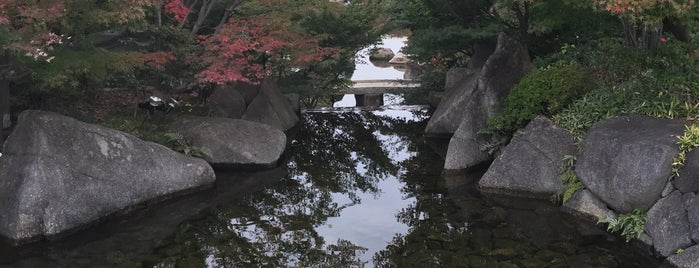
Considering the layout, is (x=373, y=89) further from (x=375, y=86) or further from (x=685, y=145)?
(x=685, y=145)

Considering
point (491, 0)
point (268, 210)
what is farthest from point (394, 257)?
point (491, 0)

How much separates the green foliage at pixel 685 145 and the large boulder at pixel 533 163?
7.95 ft

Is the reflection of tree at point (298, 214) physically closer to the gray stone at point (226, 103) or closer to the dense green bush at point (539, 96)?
the gray stone at point (226, 103)

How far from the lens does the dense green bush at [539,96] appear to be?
44.5ft

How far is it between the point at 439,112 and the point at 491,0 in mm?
4105

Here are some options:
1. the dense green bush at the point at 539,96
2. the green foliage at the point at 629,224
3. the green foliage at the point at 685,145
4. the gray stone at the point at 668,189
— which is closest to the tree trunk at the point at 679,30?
the dense green bush at the point at 539,96

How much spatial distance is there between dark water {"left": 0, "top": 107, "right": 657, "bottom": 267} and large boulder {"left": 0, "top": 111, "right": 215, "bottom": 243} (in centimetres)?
35

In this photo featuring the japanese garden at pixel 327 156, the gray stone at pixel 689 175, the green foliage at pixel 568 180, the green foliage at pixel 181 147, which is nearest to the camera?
the gray stone at pixel 689 175

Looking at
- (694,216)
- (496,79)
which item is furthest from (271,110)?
(694,216)

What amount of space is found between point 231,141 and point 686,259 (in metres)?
9.95

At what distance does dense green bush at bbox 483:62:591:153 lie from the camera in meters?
13.6

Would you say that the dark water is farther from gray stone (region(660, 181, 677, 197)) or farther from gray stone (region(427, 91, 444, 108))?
gray stone (region(427, 91, 444, 108))

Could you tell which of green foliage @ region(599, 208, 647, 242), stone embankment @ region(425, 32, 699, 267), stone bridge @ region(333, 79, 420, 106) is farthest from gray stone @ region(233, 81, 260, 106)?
green foliage @ region(599, 208, 647, 242)

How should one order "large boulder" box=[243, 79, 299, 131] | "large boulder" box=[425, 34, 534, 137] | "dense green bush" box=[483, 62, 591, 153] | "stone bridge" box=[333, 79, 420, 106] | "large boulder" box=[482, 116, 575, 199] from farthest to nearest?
1. "stone bridge" box=[333, 79, 420, 106]
2. "large boulder" box=[243, 79, 299, 131]
3. "large boulder" box=[425, 34, 534, 137]
4. "dense green bush" box=[483, 62, 591, 153]
5. "large boulder" box=[482, 116, 575, 199]
